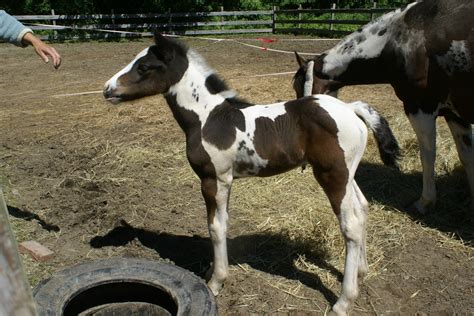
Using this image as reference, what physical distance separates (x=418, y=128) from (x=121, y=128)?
14.3ft

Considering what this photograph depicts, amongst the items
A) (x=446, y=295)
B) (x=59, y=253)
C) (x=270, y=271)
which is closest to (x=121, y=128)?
(x=59, y=253)

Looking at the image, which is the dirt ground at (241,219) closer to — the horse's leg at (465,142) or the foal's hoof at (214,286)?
the foal's hoof at (214,286)

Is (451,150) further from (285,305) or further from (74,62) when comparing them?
(74,62)

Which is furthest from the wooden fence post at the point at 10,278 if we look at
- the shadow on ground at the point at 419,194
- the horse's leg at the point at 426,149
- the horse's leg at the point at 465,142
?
the horse's leg at the point at 465,142

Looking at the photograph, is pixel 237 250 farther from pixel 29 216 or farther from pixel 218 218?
pixel 29 216

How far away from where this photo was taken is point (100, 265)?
2826mm

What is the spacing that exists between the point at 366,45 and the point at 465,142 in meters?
1.39

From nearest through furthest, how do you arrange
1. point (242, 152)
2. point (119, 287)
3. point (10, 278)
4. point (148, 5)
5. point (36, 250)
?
1. point (10, 278)
2. point (119, 287)
3. point (242, 152)
4. point (36, 250)
5. point (148, 5)

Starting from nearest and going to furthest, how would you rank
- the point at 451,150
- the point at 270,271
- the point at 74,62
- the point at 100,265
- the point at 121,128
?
the point at 100,265, the point at 270,271, the point at 451,150, the point at 121,128, the point at 74,62

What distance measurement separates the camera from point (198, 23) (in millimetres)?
22688

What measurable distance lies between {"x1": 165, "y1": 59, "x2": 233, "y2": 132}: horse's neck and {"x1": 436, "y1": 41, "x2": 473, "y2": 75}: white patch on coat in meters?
2.14

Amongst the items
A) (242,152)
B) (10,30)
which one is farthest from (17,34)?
(242,152)

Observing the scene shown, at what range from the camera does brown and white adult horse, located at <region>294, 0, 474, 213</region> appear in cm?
412

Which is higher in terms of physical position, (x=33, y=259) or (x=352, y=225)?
(x=352, y=225)
